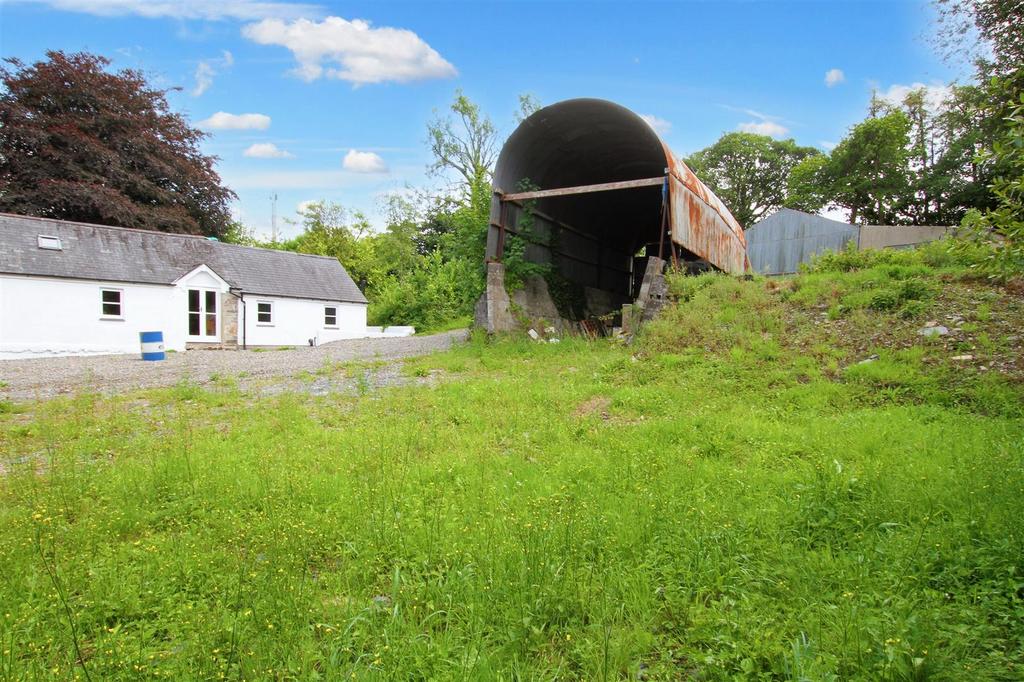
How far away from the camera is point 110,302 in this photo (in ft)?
65.3

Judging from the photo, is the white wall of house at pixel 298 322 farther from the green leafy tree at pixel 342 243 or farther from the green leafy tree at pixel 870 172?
→ the green leafy tree at pixel 870 172

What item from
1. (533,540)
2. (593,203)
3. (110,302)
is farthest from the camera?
(110,302)

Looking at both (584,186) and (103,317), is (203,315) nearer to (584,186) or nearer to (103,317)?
(103,317)

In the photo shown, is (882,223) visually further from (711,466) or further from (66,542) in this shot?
(66,542)

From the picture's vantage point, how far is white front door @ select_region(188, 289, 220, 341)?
855 inches

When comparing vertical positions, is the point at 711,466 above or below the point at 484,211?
below

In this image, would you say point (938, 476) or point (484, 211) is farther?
point (484, 211)

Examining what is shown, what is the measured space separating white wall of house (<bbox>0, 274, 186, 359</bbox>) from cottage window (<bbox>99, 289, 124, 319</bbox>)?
5cm

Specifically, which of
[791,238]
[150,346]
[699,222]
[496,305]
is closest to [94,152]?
[150,346]

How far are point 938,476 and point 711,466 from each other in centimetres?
161

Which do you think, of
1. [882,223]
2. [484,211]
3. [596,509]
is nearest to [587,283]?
[484,211]

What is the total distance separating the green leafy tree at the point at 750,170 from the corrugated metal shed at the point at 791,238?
16.6m

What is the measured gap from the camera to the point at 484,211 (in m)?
14.6

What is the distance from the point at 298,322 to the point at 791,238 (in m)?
27.7
